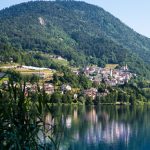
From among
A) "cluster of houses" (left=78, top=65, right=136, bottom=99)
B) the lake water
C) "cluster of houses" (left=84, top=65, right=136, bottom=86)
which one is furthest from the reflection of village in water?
"cluster of houses" (left=84, top=65, right=136, bottom=86)

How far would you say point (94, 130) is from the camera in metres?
47.4

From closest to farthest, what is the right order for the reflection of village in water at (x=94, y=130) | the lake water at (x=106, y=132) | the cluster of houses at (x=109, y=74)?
1. the lake water at (x=106, y=132)
2. the reflection of village in water at (x=94, y=130)
3. the cluster of houses at (x=109, y=74)

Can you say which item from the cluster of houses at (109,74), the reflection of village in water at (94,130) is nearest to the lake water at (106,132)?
the reflection of village in water at (94,130)

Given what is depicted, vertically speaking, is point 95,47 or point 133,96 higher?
point 95,47

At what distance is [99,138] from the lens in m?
41.5

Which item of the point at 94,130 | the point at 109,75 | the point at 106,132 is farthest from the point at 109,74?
the point at 106,132

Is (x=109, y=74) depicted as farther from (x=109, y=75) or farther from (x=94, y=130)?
(x=94, y=130)

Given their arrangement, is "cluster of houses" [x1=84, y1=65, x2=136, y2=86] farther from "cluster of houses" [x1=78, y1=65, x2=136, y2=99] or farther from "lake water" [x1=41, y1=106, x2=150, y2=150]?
"lake water" [x1=41, y1=106, x2=150, y2=150]

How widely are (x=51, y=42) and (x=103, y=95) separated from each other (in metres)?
79.4

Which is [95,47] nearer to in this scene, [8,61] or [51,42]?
[51,42]

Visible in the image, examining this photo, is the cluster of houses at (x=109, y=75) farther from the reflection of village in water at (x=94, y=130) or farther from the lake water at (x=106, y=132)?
the reflection of village in water at (x=94, y=130)

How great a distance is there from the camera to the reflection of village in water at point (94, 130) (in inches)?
1559

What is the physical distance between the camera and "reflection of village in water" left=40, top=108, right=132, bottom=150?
3959 cm

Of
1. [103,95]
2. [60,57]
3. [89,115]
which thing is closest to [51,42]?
[60,57]
